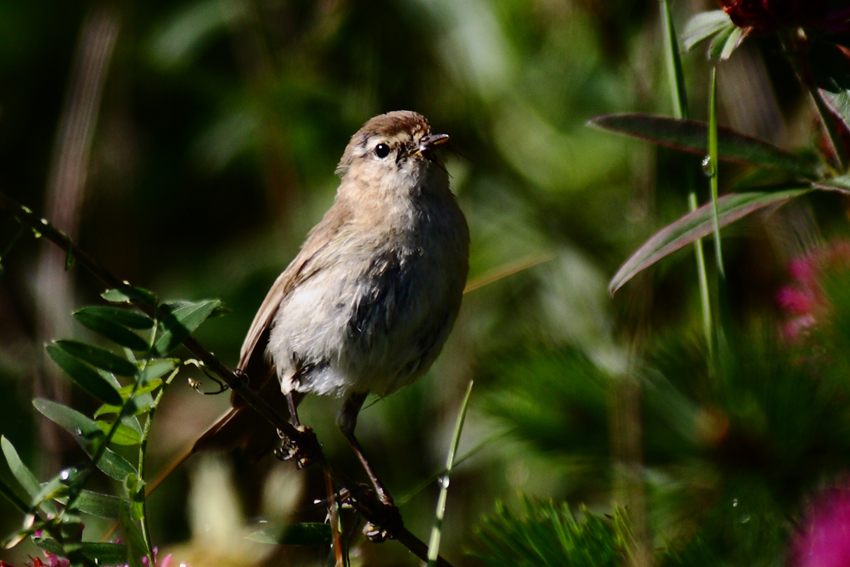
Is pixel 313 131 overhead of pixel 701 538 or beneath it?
overhead

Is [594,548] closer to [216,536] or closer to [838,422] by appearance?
[838,422]

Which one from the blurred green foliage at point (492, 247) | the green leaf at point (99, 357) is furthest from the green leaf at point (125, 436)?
the blurred green foliage at point (492, 247)

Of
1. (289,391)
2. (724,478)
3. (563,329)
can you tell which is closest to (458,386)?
(563,329)

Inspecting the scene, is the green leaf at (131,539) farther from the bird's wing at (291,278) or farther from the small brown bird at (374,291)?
the bird's wing at (291,278)

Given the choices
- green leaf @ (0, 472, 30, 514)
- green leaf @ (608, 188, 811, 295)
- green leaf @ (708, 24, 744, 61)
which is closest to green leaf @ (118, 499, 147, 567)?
green leaf @ (0, 472, 30, 514)

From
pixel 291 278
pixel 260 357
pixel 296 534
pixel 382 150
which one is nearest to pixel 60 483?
pixel 296 534

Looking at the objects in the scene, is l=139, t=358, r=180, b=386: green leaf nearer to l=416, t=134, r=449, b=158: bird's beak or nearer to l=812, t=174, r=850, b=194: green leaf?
l=812, t=174, r=850, b=194: green leaf
